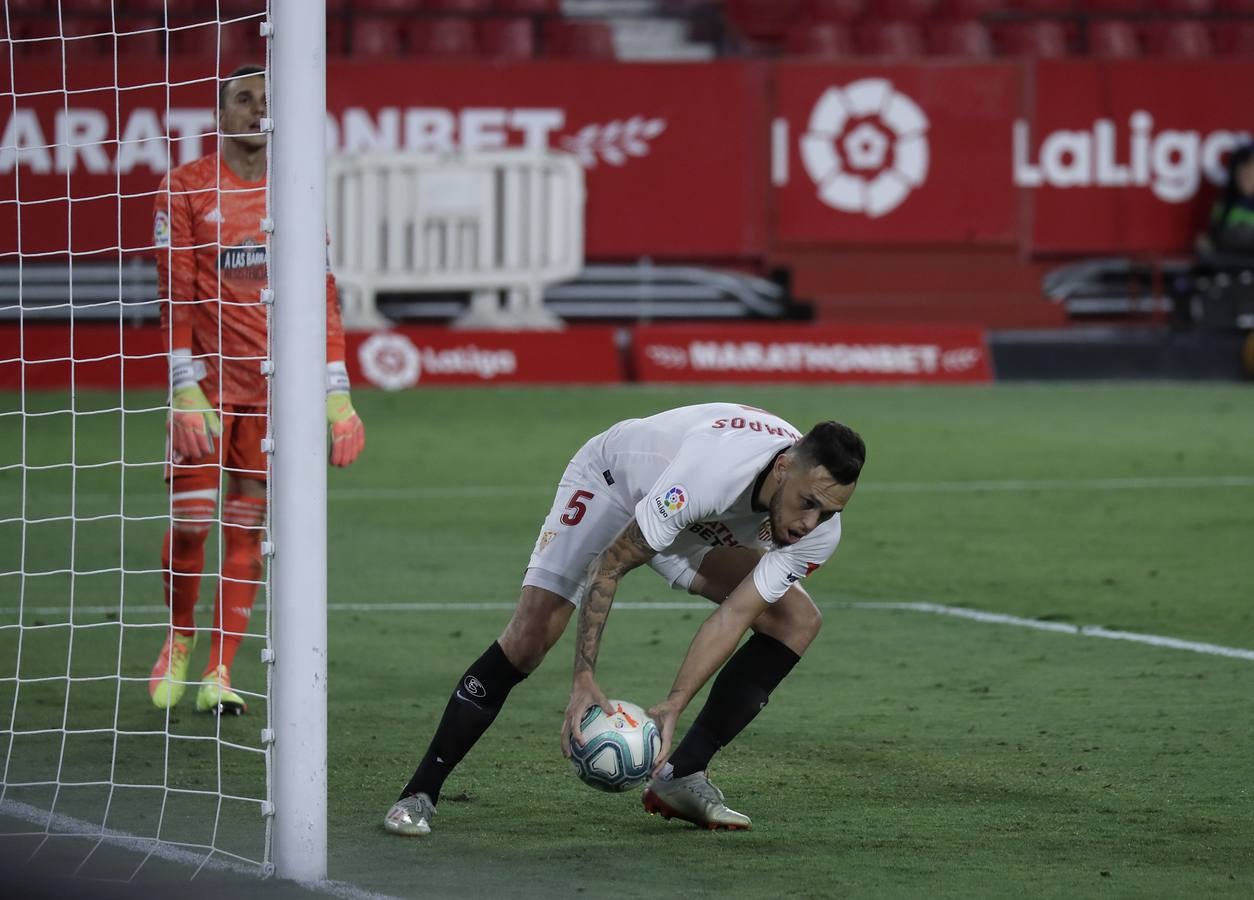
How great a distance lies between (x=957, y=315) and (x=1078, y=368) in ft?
4.26

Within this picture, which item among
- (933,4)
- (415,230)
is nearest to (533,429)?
(415,230)

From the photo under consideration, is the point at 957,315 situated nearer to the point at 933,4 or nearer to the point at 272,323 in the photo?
the point at 933,4

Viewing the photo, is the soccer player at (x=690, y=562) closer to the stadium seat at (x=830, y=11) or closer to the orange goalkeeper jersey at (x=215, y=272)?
the orange goalkeeper jersey at (x=215, y=272)

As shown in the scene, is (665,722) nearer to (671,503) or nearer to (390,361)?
(671,503)

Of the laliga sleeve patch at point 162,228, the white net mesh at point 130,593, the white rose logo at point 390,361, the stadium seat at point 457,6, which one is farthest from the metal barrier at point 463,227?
the laliga sleeve patch at point 162,228

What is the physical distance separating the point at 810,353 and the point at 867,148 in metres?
2.42

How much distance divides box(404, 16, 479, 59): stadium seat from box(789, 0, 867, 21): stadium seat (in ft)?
12.0

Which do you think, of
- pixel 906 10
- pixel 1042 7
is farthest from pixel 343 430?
pixel 1042 7

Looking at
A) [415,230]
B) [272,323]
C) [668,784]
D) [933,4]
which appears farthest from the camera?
[933,4]

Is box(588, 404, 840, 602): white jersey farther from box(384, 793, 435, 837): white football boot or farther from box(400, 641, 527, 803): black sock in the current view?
box(384, 793, 435, 837): white football boot

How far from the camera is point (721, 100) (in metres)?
20.7

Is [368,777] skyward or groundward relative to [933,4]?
groundward

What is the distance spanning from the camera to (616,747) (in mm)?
5051

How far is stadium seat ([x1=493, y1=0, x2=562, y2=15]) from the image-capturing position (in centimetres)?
2211
